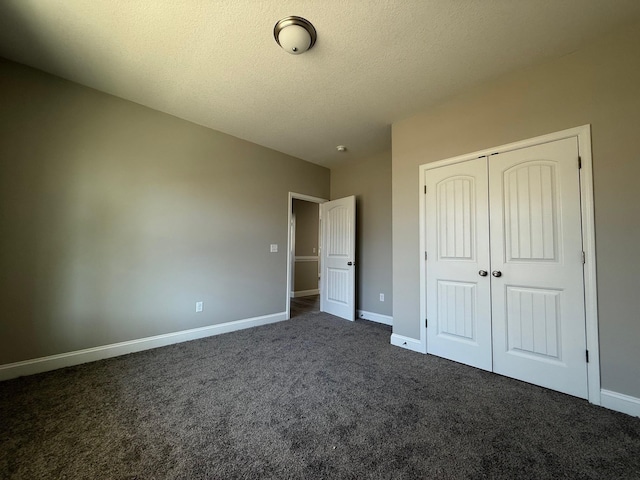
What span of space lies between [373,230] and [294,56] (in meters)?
2.72

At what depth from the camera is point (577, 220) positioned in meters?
1.92

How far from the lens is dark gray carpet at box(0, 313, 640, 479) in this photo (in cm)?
128

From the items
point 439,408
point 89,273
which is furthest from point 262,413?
point 89,273

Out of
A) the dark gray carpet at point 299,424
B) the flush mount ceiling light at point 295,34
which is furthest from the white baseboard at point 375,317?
the flush mount ceiling light at point 295,34

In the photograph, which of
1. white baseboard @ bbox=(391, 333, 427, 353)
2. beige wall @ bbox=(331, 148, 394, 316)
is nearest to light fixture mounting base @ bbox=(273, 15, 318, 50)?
beige wall @ bbox=(331, 148, 394, 316)

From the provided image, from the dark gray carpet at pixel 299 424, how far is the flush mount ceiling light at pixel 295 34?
265cm

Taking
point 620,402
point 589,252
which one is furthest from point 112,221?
point 620,402

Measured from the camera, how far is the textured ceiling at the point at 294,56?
166 centimetres

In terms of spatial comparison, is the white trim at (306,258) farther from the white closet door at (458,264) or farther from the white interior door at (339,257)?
the white closet door at (458,264)

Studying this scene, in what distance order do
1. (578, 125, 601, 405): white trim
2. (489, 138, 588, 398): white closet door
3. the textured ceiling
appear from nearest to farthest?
the textured ceiling < (578, 125, 601, 405): white trim < (489, 138, 588, 398): white closet door

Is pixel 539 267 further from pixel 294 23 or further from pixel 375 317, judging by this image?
pixel 294 23

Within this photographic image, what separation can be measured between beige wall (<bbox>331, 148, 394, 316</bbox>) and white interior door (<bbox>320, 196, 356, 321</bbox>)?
9.8 inches

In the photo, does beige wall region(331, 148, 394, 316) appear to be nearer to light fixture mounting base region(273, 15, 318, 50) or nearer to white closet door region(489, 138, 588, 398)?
white closet door region(489, 138, 588, 398)

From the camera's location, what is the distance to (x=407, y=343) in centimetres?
286
